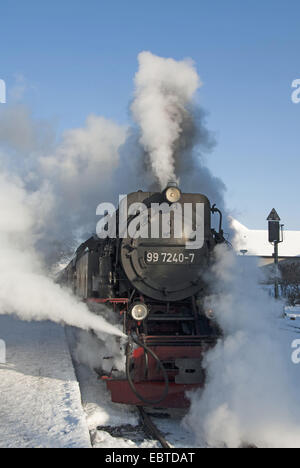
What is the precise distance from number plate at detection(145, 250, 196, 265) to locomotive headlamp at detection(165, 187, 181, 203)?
81 cm

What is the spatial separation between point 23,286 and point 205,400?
12.7 feet

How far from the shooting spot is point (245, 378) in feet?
16.4

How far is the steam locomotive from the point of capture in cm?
592

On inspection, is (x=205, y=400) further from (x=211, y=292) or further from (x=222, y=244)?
(x=222, y=244)

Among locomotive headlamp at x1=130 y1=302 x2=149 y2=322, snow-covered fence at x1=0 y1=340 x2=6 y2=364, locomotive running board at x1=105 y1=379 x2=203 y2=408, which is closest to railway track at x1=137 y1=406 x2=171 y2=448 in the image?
locomotive running board at x1=105 y1=379 x2=203 y2=408

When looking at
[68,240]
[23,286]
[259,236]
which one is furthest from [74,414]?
[259,236]

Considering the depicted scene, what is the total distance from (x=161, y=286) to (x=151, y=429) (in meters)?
2.05

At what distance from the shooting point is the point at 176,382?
5734 mm

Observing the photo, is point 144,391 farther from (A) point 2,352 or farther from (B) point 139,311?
(A) point 2,352

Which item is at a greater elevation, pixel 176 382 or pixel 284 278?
pixel 284 278

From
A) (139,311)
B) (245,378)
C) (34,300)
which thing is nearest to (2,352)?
(34,300)

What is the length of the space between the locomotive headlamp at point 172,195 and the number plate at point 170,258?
0.81 metres

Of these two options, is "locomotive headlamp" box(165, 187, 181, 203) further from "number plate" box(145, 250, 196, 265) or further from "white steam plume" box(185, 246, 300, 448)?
"white steam plume" box(185, 246, 300, 448)

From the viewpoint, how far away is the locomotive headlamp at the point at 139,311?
613 centimetres
